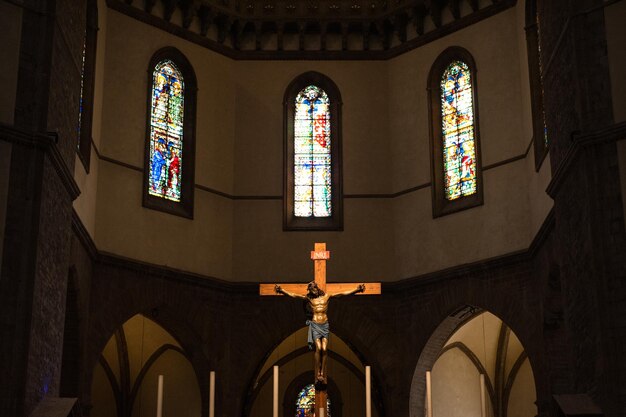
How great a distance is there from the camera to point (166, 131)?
71.2 feet

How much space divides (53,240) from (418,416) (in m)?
9.12

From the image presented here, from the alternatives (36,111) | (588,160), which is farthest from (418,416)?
(36,111)

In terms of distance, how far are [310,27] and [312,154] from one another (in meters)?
2.77

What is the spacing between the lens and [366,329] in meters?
21.8

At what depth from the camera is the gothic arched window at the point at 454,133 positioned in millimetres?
21281

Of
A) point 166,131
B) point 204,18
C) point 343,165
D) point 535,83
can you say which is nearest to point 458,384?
point 343,165

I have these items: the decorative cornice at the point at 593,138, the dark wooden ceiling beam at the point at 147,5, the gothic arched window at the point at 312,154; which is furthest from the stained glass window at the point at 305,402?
the decorative cornice at the point at 593,138

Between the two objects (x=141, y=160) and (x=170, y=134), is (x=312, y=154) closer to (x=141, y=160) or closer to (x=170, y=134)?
(x=170, y=134)

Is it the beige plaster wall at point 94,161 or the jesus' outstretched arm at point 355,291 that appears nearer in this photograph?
the jesus' outstretched arm at point 355,291

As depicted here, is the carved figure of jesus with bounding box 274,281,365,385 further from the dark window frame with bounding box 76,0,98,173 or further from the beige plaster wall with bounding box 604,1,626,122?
the dark window frame with bounding box 76,0,98,173

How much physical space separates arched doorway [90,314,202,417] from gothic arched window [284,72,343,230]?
417 centimetres

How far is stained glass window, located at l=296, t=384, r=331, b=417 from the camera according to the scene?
1009 inches

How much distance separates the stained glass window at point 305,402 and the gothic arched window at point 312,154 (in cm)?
530

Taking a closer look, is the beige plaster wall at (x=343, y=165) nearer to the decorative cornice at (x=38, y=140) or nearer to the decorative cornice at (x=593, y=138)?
the decorative cornice at (x=593, y=138)
